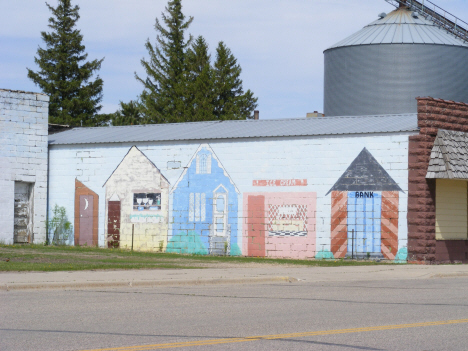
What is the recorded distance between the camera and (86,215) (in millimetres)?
31094

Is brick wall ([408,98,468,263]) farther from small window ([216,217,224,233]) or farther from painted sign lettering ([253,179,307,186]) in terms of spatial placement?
small window ([216,217,224,233])

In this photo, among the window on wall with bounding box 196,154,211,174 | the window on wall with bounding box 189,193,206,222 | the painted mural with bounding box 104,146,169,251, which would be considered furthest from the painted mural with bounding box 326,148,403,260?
the painted mural with bounding box 104,146,169,251

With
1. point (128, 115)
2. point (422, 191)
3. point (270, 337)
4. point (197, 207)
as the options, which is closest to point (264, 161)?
point (197, 207)

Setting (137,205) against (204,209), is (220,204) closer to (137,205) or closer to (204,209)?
(204,209)

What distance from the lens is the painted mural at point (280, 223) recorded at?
2698cm

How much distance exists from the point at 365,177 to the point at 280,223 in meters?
3.73

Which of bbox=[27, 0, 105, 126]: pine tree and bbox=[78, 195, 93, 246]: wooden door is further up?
bbox=[27, 0, 105, 126]: pine tree

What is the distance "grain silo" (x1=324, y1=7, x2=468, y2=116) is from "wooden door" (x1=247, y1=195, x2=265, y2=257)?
36.0 ft

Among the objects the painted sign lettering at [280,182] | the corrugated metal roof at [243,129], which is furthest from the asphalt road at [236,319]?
the corrugated metal roof at [243,129]

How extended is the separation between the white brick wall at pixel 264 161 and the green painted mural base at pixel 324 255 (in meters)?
0.18

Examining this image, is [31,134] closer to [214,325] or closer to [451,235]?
[451,235]

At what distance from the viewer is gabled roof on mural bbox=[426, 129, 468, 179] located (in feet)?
80.7

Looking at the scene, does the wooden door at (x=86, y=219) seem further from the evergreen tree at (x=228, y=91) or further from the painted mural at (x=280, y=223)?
the evergreen tree at (x=228, y=91)

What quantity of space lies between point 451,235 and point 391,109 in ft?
36.8
